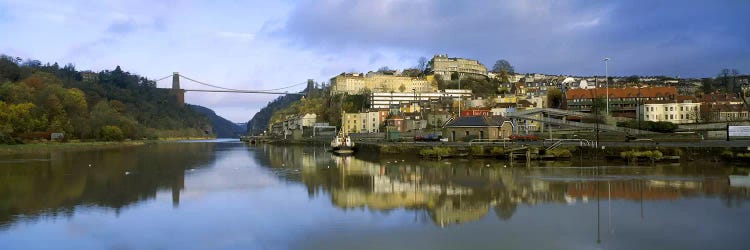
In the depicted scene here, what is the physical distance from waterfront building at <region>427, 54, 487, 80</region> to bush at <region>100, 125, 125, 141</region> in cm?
6459

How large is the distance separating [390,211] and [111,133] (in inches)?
2748

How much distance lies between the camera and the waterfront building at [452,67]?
12144cm

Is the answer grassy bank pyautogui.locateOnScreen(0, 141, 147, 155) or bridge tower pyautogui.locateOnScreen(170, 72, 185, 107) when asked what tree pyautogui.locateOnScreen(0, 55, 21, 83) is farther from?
Answer: bridge tower pyautogui.locateOnScreen(170, 72, 185, 107)

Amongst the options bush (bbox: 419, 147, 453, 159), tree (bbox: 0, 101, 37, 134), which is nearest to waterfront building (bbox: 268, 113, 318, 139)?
tree (bbox: 0, 101, 37, 134)

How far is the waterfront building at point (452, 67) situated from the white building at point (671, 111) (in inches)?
2462

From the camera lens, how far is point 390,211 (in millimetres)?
15594

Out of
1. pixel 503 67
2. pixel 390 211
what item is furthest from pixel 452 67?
pixel 390 211

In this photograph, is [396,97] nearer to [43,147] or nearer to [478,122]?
[43,147]

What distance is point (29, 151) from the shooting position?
50.5m

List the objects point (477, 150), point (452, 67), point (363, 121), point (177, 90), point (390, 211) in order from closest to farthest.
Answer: point (390, 211), point (477, 150), point (363, 121), point (452, 67), point (177, 90)

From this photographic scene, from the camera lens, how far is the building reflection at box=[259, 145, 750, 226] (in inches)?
646

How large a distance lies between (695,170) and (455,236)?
58.0 ft

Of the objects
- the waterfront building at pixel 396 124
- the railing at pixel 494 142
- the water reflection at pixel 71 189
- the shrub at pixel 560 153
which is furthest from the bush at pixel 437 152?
the waterfront building at pixel 396 124

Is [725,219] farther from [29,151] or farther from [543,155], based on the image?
[29,151]
